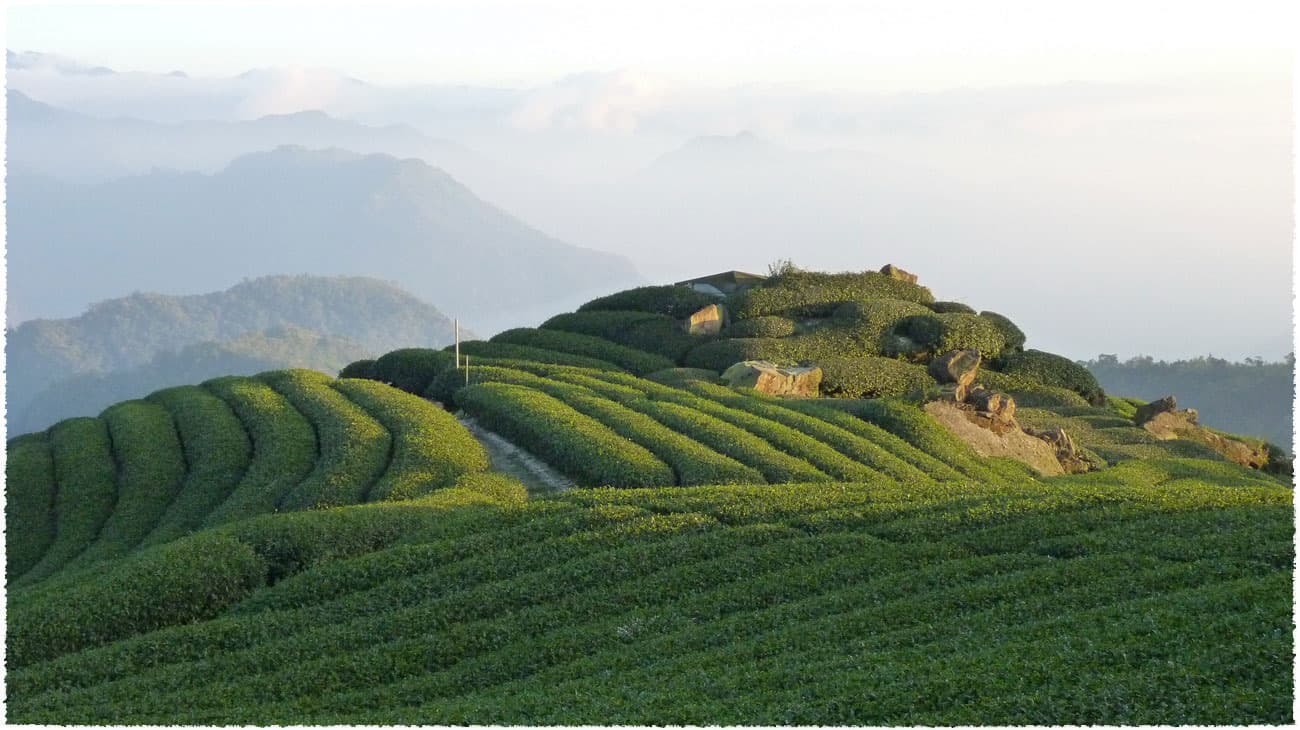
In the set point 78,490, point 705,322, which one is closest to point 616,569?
point 78,490

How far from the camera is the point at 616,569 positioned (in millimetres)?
14938

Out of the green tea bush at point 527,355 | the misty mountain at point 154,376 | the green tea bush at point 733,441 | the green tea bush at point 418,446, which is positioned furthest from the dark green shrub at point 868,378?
the misty mountain at point 154,376

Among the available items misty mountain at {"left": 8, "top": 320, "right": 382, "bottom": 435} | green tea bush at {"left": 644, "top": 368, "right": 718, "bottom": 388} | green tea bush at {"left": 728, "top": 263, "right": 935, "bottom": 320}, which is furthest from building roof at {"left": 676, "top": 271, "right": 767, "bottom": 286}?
misty mountain at {"left": 8, "top": 320, "right": 382, "bottom": 435}

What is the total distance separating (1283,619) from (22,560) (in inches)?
829

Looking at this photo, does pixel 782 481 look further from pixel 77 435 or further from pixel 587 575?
pixel 77 435

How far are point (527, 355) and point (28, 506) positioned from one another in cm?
1549

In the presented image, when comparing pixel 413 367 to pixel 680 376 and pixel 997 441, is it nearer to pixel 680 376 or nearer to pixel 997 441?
pixel 680 376

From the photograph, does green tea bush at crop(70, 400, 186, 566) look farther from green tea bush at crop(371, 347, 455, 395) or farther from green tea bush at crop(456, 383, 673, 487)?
A: green tea bush at crop(371, 347, 455, 395)

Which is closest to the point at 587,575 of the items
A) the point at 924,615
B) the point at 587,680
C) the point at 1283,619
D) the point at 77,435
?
the point at 587,680

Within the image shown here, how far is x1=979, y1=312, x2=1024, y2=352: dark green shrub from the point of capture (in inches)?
1528

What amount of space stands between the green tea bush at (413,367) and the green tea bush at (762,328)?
868 centimetres

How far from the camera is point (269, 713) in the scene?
11047 millimetres

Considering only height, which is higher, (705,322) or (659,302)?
(659,302)

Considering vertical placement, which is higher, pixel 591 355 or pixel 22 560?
pixel 591 355
